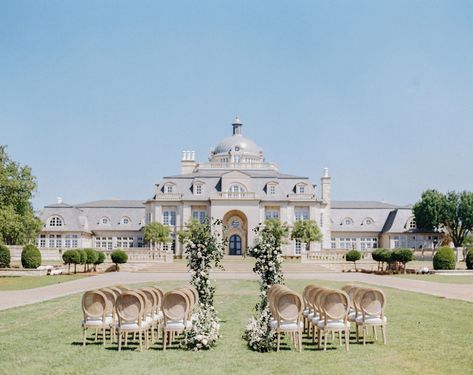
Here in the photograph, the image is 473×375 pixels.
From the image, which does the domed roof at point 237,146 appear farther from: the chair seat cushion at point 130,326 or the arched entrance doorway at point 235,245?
the chair seat cushion at point 130,326

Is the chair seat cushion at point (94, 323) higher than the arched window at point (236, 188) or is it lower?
lower

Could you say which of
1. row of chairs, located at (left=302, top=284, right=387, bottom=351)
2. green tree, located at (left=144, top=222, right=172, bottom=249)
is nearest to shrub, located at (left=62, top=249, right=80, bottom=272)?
green tree, located at (left=144, top=222, right=172, bottom=249)

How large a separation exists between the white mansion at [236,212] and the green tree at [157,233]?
8.11 ft

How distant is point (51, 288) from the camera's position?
2853 centimetres

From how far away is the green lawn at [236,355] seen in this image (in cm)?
1021

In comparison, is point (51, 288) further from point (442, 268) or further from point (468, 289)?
point (442, 268)

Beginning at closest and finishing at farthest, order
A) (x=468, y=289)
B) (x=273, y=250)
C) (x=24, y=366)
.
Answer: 1. (x=24, y=366)
2. (x=273, y=250)
3. (x=468, y=289)

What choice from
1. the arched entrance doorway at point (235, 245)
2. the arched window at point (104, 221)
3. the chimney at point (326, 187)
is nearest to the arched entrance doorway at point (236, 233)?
the arched entrance doorway at point (235, 245)

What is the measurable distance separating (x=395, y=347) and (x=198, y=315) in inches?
162

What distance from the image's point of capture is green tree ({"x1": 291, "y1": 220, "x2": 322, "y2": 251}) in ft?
219

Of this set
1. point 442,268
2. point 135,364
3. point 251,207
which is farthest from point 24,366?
point 251,207

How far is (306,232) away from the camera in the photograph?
66812mm

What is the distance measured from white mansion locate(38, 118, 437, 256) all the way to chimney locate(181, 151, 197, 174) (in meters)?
2.50

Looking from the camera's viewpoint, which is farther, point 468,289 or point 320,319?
point 468,289
